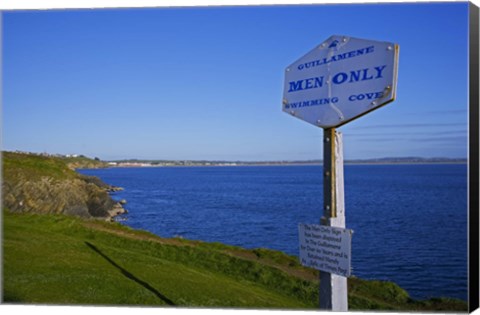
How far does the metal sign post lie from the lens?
3.96 metres

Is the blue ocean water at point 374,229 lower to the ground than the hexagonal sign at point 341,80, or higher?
lower

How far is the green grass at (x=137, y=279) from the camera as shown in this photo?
792cm

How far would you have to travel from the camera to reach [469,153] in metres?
6.57

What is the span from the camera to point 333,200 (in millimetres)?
4324

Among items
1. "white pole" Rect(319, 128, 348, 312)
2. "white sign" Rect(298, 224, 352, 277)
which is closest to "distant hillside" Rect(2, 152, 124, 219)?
"white sign" Rect(298, 224, 352, 277)

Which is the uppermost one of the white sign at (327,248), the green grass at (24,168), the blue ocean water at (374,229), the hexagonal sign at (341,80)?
the hexagonal sign at (341,80)

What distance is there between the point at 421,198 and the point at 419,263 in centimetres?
3820

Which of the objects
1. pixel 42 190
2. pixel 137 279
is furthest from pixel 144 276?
pixel 42 190

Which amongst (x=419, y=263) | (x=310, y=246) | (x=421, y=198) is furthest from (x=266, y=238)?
(x=421, y=198)

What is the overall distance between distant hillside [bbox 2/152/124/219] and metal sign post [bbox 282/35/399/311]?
69.7ft

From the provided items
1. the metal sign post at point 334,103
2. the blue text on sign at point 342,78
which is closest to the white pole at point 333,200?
the metal sign post at point 334,103

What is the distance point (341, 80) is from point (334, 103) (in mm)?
194

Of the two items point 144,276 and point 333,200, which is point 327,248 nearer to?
point 333,200

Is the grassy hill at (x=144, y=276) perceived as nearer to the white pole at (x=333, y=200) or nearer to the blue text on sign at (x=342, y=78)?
the white pole at (x=333, y=200)
